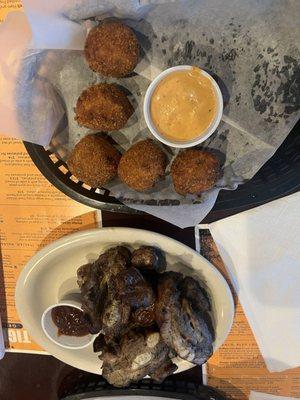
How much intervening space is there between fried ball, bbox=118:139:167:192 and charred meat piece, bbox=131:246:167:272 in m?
0.20

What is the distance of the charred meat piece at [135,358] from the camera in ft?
4.30

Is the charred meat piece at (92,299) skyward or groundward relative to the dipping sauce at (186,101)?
groundward

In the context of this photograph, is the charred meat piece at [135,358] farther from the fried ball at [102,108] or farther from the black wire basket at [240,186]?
the fried ball at [102,108]

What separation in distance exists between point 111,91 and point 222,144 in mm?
366

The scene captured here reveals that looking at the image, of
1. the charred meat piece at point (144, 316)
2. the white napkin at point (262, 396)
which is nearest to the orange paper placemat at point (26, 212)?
the charred meat piece at point (144, 316)

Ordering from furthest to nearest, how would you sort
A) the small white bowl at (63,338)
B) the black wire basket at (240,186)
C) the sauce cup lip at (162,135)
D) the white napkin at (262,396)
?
the white napkin at (262,396) → the small white bowl at (63,338) → the black wire basket at (240,186) → the sauce cup lip at (162,135)

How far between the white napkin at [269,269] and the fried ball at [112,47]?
579mm

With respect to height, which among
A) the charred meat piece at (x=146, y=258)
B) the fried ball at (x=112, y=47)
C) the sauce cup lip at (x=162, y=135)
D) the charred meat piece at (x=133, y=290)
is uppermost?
the fried ball at (x=112, y=47)

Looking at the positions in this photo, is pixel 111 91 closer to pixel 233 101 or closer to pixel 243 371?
pixel 233 101

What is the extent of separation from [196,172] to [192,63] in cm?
33

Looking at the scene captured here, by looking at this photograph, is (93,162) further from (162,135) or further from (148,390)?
(148,390)

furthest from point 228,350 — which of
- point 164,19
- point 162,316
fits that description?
point 164,19

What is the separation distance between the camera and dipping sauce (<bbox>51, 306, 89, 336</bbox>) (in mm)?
1475

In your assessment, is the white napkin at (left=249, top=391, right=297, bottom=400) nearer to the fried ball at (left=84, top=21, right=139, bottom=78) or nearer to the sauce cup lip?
the sauce cup lip
